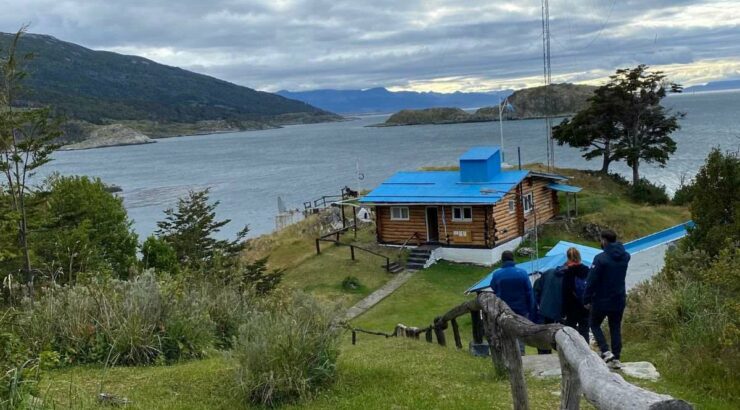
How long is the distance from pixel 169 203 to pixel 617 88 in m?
49.9

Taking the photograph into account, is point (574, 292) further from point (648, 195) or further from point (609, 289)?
point (648, 195)

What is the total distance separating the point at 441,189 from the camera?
1227 inches

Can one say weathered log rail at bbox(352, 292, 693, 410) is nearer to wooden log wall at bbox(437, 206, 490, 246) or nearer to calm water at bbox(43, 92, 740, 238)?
wooden log wall at bbox(437, 206, 490, 246)

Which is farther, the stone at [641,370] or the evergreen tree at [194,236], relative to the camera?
the evergreen tree at [194,236]

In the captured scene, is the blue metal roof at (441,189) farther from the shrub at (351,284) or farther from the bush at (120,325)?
the bush at (120,325)

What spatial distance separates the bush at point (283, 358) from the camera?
5965 millimetres

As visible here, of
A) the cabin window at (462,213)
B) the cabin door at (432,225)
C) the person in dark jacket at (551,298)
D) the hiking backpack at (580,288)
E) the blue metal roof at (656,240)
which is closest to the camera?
the hiking backpack at (580,288)

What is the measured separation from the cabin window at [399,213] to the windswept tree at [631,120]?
78.8 feet

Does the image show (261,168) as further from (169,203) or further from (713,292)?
(713,292)

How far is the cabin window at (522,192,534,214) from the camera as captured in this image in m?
32.6

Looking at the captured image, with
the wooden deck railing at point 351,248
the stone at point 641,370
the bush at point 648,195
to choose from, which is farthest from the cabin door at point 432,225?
the stone at point 641,370

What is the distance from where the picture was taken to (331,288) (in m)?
26.0

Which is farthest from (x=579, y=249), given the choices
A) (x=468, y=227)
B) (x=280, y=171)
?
(x=280, y=171)

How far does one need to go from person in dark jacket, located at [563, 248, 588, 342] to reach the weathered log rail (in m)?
2.28
